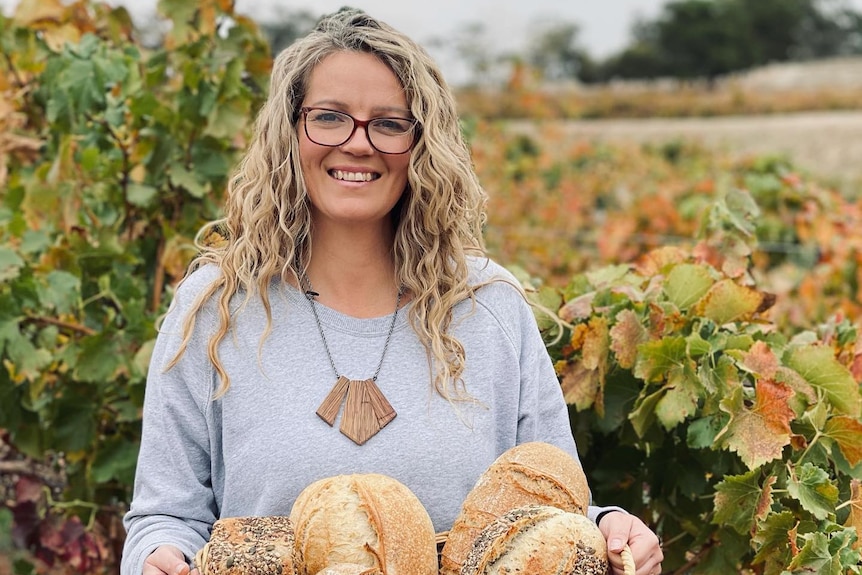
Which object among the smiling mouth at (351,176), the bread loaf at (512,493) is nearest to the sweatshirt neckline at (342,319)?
the smiling mouth at (351,176)

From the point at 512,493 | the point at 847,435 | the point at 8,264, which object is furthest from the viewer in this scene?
the point at 8,264

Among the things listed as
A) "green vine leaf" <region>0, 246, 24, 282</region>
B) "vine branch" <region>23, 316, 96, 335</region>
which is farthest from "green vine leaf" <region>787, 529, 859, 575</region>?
"green vine leaf" <region>0, 246, 24, 282</region>

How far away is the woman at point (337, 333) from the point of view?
177 centimetres

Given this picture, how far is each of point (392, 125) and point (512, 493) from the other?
2.26 feet

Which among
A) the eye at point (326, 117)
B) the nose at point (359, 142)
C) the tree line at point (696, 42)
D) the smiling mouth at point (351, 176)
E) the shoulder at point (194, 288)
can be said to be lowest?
the tree line at point (696, 42)

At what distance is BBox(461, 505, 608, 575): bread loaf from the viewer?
1269mm

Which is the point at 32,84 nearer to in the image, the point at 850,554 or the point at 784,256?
the point at 850,554

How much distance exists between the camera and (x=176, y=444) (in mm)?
1807

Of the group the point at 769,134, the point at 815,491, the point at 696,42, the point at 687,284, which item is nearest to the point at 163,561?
the point at 815,491

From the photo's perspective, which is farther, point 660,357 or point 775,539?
point 660,357

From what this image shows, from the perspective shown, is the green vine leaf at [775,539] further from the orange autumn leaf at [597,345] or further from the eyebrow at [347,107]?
the eyebrow at [347,107]

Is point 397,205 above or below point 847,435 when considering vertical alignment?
above

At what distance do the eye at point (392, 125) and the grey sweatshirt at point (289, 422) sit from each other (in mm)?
330

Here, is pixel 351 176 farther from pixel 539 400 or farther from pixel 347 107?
pixel 539 400
